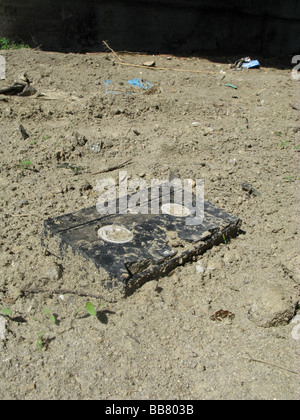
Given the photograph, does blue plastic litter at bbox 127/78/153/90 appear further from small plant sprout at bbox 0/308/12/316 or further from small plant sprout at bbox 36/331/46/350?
small plant sprout at bbox 36/331/46/350

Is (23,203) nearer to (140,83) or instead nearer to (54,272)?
(54,272)

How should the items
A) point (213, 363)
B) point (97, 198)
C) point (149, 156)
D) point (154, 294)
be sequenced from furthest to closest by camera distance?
point (149, 156) < point (97, 198) < point (154, 294) < point (213, 363)

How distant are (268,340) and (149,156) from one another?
1919 mm

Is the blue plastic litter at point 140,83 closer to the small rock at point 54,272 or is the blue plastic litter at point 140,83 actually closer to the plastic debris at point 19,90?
the plastic debris at point 19,90

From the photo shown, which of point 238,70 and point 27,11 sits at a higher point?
point 27,11

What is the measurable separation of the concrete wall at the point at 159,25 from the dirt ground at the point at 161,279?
95 centimetres

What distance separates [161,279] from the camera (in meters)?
2.18

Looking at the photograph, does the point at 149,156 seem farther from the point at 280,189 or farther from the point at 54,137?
the point at 280,189

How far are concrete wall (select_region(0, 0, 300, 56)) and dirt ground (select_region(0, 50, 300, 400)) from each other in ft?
3.13

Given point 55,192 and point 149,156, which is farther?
point 149,156

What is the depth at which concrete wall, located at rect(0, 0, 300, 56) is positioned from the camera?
561 cm
